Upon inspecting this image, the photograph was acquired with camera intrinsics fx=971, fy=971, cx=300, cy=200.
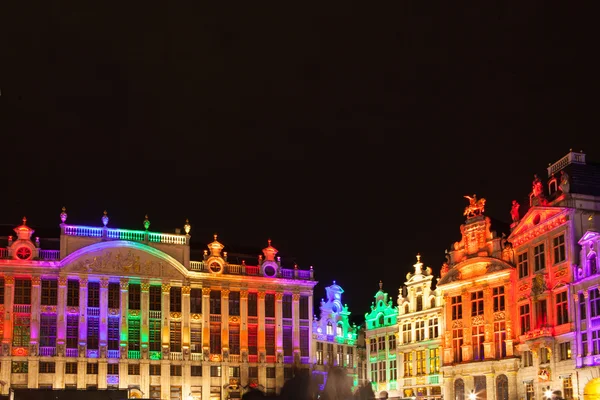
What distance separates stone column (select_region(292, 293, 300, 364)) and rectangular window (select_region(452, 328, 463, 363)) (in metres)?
12.6

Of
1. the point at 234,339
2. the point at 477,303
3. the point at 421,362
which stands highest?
the point at 477,303

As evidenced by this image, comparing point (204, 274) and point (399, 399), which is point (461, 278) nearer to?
point (399, 399)

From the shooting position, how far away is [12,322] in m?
69.1

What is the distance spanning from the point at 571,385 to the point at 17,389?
115ft

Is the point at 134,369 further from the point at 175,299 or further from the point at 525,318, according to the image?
the point at 525,318

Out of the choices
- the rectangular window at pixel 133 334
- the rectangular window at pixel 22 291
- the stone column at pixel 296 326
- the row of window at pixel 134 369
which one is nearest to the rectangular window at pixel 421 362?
the stone column at pixel 296 326

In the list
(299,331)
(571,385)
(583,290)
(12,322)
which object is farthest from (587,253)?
(12,322)

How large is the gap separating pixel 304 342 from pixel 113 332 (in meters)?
15.7

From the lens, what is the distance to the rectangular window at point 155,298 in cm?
7375

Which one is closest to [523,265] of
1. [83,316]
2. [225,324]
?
[225,324]

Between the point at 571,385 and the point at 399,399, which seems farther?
the point at 399,399

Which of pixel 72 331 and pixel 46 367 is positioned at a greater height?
pixel 72 331

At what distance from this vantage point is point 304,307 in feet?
261

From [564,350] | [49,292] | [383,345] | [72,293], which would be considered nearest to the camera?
[564,350]
